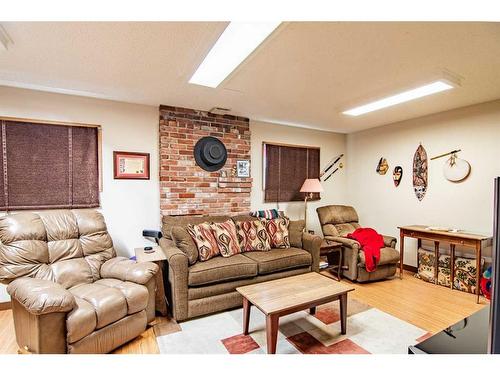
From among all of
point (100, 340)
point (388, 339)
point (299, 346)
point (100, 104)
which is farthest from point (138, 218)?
point (388, 339)

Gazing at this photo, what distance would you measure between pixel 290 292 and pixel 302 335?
0.39m

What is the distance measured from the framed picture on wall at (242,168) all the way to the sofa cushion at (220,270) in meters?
1.33

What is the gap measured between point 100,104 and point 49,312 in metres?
2.18

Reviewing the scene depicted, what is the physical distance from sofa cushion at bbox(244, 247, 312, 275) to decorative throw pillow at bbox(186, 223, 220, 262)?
0.38 m

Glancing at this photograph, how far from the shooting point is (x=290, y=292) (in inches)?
76.2

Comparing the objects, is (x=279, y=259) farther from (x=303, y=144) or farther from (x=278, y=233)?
(x=303, y=144)

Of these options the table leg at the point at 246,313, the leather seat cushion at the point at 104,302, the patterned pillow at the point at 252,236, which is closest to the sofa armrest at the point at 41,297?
the leather seat cushion at the point at 104,302

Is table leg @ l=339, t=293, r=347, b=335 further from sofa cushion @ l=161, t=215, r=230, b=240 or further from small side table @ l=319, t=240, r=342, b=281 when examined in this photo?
sofa cushion @ l=161, t=215, r=230, b=240

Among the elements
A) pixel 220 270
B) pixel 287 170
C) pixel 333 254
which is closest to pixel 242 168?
pixel 287 170

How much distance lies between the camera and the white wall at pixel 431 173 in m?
2.94

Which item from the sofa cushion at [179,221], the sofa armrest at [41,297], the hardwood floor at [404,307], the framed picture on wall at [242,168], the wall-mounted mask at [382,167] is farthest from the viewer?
the wall-mounted mask at [382,167]

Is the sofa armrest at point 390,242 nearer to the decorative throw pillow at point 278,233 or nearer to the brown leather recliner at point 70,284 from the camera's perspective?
the decorative throw pillow at point 278,233
